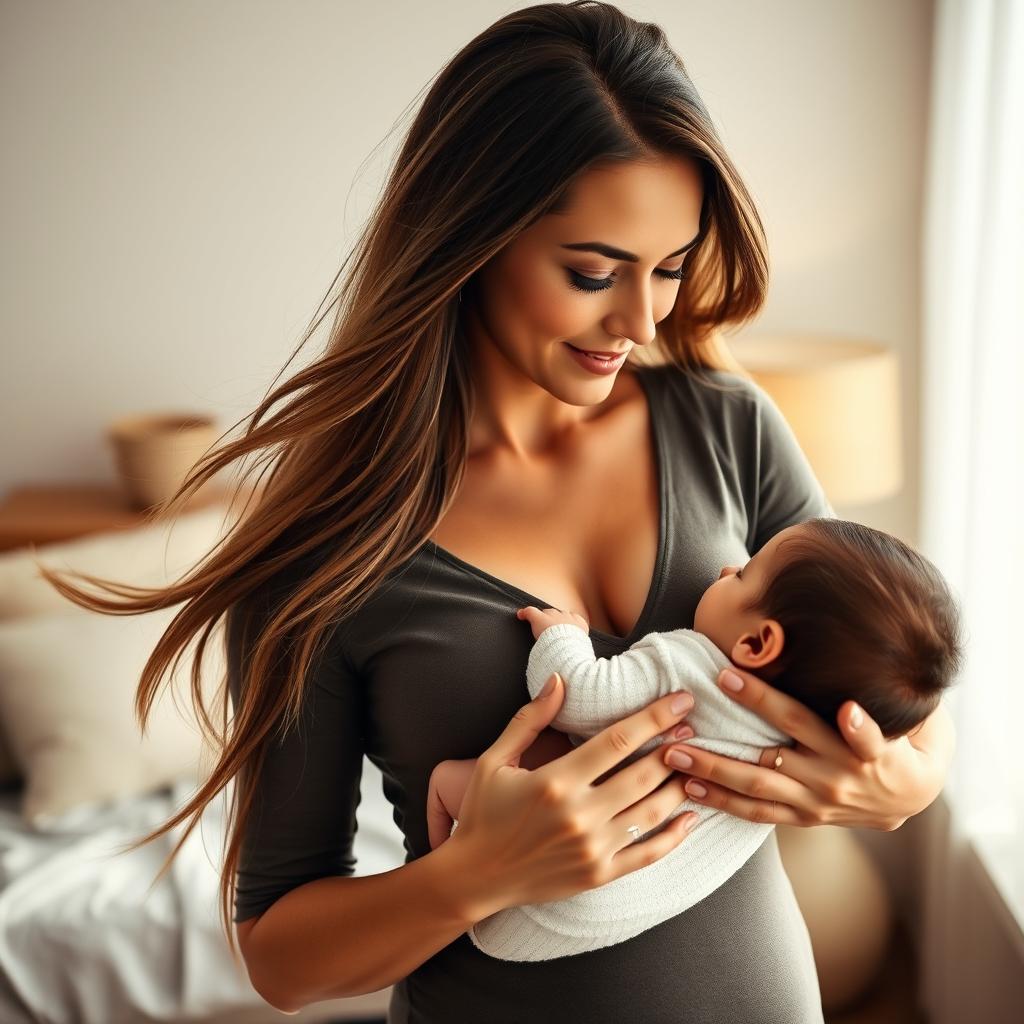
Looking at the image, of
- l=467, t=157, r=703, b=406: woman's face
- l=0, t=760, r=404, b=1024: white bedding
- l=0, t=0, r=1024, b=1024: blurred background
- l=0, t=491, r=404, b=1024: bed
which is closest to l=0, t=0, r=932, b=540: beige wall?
l=0, t=0, r=1024, b=1024: blurred background

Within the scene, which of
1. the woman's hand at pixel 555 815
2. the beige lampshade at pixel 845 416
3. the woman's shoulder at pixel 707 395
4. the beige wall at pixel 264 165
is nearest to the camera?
the woman's hand at pixel 555 815

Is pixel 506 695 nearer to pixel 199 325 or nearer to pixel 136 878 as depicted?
pixel 136 878

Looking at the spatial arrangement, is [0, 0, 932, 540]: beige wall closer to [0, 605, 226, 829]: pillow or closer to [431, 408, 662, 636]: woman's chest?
[0, 605, 226, 829]: pillow

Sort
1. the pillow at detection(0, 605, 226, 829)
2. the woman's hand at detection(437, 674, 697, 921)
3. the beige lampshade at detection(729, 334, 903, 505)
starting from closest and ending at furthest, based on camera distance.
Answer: the woman's hand at detection(437, 674, 697, 921)
the beige lampshade at detection(729, 334, 903, 505)
the pillow at detection(0, 605, 226, 829)

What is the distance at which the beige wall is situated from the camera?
2822 mm

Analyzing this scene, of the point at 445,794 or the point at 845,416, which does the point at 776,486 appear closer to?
the point at 445,794

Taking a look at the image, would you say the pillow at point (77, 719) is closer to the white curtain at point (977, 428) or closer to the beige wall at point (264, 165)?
the beige wall at point (264, 165)

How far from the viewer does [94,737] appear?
2.67 metres

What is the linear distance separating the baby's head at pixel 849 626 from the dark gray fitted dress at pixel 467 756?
4.1 inches

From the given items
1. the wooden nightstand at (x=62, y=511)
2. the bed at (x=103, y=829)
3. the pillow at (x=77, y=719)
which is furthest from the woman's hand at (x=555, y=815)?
the wooden nightstand at (x=62, y=511)

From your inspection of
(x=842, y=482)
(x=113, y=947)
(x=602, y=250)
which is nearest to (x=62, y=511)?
(x=113, y=947)

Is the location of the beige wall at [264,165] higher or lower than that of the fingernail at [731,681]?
higher

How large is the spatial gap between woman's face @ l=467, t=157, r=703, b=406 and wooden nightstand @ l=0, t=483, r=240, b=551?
6.29 feet

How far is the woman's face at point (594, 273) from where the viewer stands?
43.2 inches
